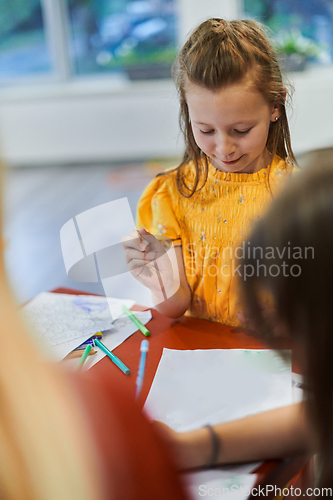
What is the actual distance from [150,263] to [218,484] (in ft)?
1.28

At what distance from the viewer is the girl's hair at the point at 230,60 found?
2.27 ft

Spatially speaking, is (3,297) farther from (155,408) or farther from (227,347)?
(227,347)

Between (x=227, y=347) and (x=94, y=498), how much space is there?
0.38 meters

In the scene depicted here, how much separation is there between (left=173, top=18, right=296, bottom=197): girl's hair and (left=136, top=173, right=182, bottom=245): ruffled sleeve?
0.58ft

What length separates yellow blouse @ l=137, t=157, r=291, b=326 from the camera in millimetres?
842

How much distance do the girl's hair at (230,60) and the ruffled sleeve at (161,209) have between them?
0.58ft

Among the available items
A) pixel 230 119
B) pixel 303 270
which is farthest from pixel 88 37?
pixel 303 270

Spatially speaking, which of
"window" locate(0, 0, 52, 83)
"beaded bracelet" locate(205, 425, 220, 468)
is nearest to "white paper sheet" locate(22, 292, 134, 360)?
"beaded bracelet" locate(205, 425, 220, 468)

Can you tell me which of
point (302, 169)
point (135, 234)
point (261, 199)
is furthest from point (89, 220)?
point (302, 169)

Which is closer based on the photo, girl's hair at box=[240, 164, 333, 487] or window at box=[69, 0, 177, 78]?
girl's hair at box=[240, 164, 333, 487]

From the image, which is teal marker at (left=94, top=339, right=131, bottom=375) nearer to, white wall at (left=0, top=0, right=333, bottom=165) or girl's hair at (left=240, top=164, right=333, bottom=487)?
girl's hair at (left=240, top=164, right=333, bottom=487)

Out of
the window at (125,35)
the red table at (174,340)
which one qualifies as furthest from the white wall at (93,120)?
the red table at (174,340)

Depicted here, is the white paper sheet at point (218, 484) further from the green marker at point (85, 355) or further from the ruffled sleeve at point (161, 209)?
the ruffled sleeve at point (161, 209)

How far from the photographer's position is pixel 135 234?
756mm
